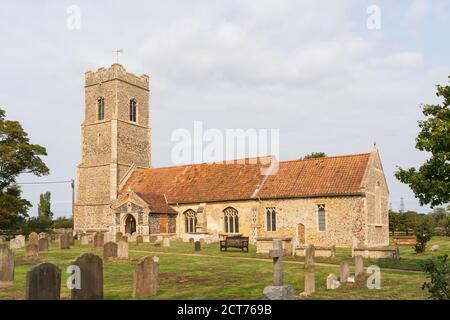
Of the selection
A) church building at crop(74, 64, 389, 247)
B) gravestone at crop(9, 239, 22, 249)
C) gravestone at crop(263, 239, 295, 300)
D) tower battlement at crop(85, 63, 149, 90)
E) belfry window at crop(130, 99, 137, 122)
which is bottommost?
gravestone at crop(9, 239, 22, 249)

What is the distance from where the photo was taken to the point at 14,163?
116 ft

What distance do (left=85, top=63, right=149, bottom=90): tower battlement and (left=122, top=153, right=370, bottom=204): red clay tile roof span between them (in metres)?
9.64

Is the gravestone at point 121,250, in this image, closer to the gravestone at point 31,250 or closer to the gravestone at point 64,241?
the gravestone at point 31,250

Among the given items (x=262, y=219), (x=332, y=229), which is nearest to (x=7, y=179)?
(x=262, y=219)

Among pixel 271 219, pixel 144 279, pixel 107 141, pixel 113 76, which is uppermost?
pixel 113 76

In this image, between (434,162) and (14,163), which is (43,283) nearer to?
(434,162)

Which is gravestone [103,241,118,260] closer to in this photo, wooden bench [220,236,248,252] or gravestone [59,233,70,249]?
wooden bench [220,236,248,252]

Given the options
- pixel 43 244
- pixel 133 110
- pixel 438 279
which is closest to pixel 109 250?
pixel 43 244

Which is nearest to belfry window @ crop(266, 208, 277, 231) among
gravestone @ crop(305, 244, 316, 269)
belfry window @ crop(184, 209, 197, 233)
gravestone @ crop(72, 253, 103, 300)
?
belfry window @ crop(184, 209, 197, 233)

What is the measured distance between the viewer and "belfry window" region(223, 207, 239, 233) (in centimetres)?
3319

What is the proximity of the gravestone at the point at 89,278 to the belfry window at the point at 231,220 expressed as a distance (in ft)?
75.9

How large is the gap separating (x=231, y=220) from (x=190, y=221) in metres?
4.18

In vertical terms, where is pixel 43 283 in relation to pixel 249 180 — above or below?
below
